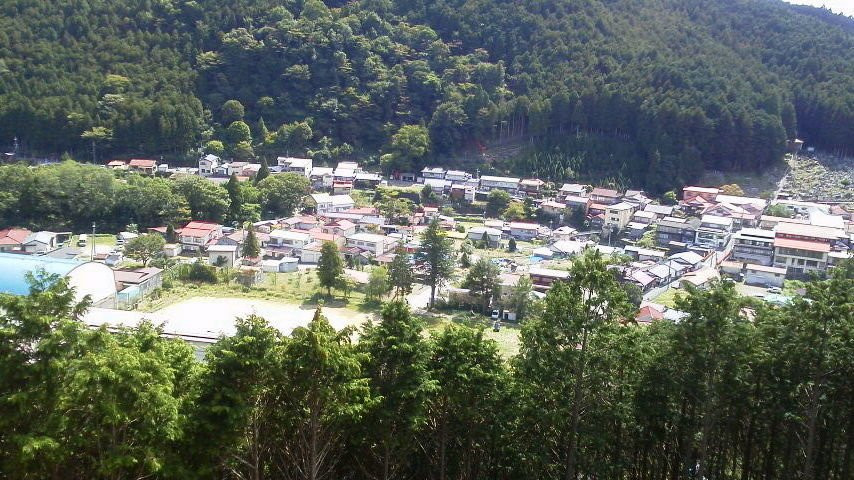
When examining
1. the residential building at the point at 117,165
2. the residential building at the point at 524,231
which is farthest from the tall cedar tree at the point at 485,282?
the residential building at the point at 117,165

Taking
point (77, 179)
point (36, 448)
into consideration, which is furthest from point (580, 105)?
point (36, 448)

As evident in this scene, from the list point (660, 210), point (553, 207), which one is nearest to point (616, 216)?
point (660, 210)

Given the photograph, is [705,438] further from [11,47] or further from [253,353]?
[11,47]

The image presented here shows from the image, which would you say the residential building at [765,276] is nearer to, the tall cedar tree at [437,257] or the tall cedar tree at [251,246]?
the tall cedar tree at [437,257]

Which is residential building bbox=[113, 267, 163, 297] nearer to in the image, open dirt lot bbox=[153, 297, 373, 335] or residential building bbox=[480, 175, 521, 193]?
open dirt lot bbox=[153, 297, 373, 335]

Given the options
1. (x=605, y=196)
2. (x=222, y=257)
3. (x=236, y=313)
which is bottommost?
(x=236, y=313)

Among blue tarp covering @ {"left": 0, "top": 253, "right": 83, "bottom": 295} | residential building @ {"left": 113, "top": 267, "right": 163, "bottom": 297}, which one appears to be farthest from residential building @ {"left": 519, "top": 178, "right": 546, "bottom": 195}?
blue tarp covering @ {"left": 0, "top": 253, "right": 83, "bottom": 295}

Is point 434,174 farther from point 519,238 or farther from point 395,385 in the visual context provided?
point 395,385
